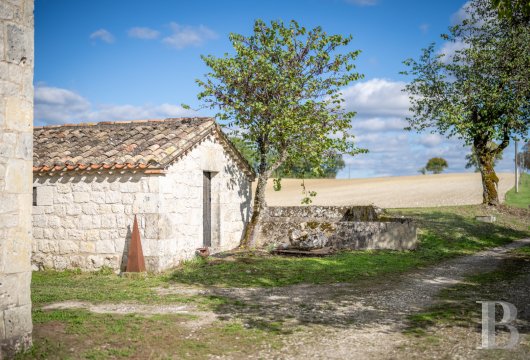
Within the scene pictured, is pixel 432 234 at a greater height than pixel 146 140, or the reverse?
pixel 146 140

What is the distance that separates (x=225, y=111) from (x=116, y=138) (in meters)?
3.83

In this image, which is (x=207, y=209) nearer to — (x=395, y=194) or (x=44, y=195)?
(x=44, y=195)

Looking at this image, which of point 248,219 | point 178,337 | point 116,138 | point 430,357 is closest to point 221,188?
point 248,219

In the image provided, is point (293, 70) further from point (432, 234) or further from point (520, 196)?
point (520, 196)

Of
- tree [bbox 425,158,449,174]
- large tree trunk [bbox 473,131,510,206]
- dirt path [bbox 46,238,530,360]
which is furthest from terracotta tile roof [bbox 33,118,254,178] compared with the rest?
tree [bbox 425,158,449,174]

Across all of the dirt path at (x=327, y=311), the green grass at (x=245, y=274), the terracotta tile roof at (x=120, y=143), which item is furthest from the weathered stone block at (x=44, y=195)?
the dirt path at (x=327, y=311)

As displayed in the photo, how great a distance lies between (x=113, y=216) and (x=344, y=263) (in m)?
6.65

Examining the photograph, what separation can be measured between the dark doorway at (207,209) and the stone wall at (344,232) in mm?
2464

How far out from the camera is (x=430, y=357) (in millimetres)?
6375

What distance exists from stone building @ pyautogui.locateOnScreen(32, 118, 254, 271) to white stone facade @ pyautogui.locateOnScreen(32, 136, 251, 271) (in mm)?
27

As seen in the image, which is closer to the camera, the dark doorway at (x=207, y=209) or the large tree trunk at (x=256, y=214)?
the dark doorway at (x=207, y=209)

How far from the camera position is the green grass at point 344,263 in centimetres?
1230

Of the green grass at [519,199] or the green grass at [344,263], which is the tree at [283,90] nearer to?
the green grass at [344,263]

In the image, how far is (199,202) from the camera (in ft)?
51.9
